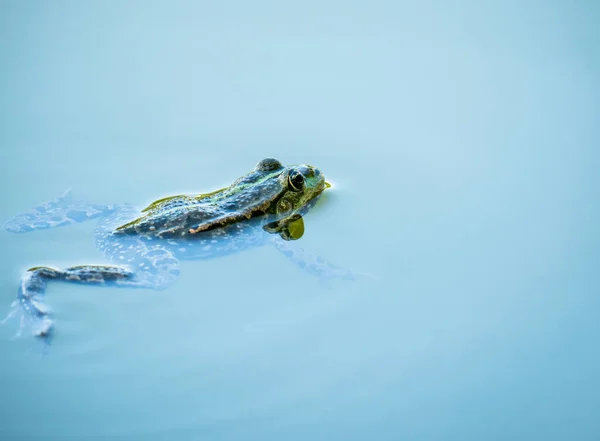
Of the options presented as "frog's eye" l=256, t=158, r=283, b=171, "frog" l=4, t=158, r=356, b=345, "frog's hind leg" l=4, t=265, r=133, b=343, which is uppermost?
"frog's eye" l=256, t=158, r=283, b=171

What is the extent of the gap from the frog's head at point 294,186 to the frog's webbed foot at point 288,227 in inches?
3.8

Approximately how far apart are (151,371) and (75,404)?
663 millimetres

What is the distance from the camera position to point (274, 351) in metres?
5.43

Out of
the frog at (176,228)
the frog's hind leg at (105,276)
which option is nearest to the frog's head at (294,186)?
the frog at (176,228)

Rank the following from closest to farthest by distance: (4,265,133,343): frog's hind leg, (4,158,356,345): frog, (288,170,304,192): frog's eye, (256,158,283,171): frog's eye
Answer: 1. (4,265,133,343): frog's hind leg
2. (4,158,356,345): frog
3. (288,170,304,192): frog's eye
4. (256,158,283,171): frog's eye

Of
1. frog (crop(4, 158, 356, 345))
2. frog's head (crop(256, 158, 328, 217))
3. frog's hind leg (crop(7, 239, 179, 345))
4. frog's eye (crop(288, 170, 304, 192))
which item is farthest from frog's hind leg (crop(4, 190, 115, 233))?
frog's eye (crop(288, 170, 304, 192))

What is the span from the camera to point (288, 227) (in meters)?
7.37

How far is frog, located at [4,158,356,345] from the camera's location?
19.7 ft

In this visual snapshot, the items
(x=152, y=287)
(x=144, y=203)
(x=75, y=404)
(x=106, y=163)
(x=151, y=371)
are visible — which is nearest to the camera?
(x=75, y=404)

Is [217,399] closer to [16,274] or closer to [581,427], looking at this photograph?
[16,274]

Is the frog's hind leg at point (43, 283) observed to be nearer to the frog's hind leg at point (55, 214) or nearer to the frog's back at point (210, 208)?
the frog's back at point (210, 208)

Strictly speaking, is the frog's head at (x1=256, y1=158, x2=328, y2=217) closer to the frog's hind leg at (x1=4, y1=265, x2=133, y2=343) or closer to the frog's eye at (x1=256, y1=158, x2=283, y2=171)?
the frog's eye at (x1=256, y1=158, x2=283, y2=171)

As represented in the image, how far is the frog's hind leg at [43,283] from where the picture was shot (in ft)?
17.8

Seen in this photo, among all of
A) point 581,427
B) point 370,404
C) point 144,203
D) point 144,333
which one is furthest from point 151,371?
point 581,427
